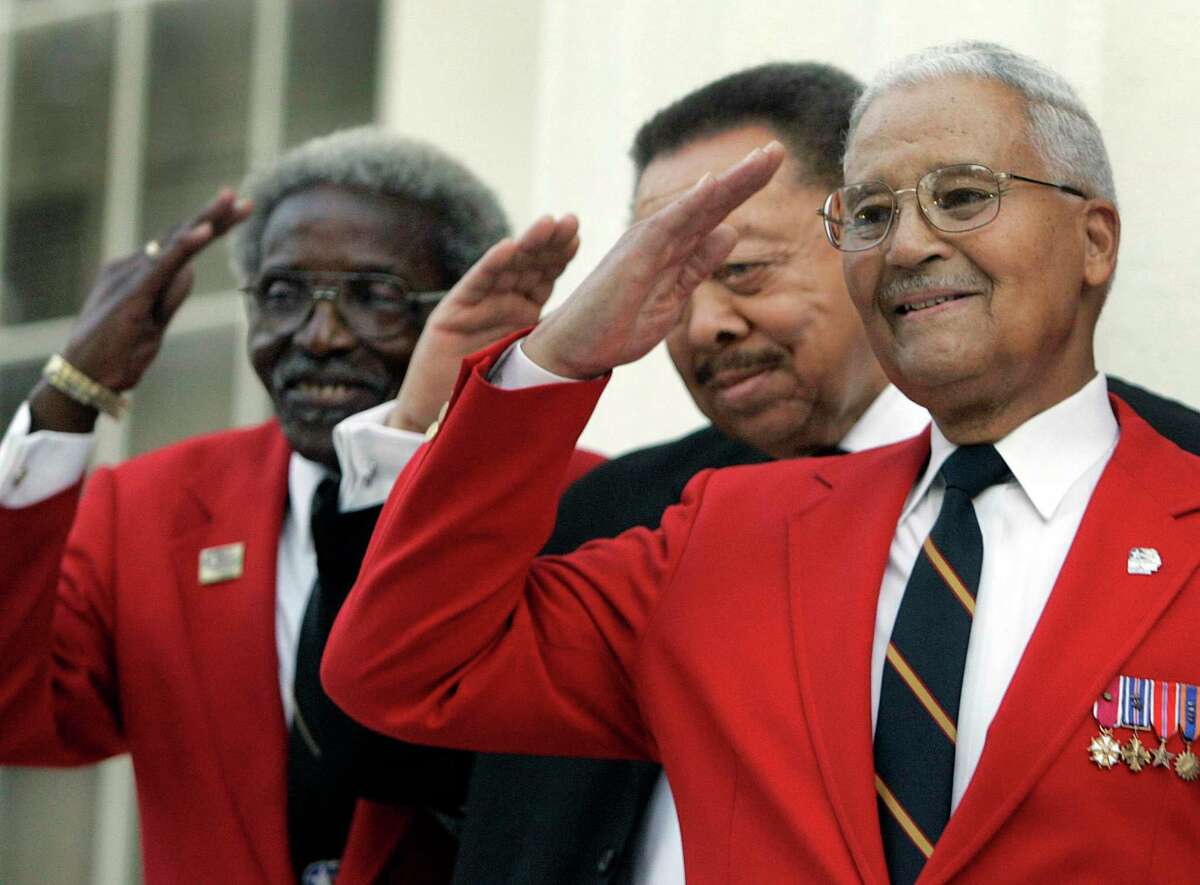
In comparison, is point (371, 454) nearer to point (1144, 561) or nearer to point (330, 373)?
point (330, 373)

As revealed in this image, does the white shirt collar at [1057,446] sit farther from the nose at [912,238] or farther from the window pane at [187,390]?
the window pane at [187,390]

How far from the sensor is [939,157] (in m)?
2.56

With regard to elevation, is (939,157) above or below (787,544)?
above

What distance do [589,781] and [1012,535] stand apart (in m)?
0.86

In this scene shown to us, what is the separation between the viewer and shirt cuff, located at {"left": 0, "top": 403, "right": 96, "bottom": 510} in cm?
344

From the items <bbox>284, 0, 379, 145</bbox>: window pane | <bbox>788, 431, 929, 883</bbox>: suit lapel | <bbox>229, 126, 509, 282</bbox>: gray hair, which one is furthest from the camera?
<bbox>284, 0, 379, 145</bbox>: window pane

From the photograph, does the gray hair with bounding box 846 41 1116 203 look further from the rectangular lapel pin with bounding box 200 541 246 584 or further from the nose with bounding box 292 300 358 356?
the rectangular lapel pin with bounding box 200 541 246 584

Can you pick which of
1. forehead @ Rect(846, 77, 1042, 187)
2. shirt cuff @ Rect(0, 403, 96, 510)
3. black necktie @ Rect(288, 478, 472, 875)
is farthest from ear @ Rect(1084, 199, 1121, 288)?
shirt cuff @ Rect(0, 403, 96, 510)

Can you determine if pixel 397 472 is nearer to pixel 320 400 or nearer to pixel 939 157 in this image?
pixel 320 400

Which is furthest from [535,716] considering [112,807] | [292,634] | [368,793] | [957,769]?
[112,807]

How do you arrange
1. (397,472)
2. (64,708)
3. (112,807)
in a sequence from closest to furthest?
(397,472)
(64,708)
(112,807)

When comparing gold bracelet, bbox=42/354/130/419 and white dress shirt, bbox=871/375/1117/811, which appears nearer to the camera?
white dress shirt, bbox=871/375/1117/811

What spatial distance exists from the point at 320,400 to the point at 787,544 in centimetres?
132

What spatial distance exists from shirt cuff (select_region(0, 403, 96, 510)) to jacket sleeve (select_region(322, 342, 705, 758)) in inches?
39.6
